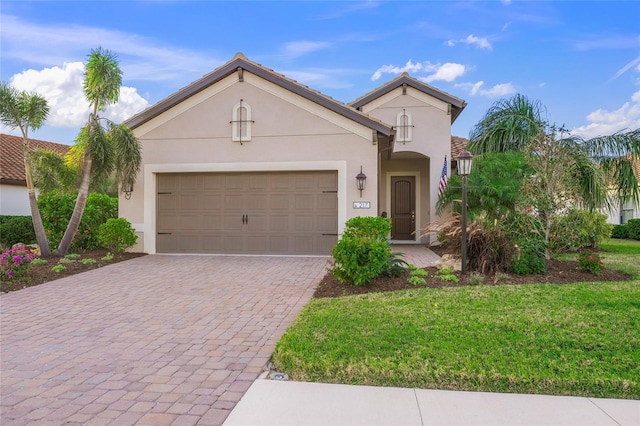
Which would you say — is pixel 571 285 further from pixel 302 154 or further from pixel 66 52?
→ pixel 66 52

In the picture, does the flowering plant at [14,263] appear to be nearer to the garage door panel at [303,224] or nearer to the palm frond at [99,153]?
the palm frond at [99,153]

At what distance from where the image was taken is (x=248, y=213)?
12.1 metres

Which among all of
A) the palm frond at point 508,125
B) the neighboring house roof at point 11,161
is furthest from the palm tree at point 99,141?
the palm frond at point 508,125

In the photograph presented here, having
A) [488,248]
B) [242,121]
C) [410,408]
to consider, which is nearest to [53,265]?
[242,121]

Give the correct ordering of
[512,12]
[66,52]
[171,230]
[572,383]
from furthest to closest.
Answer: [171,230] < [66,52] < [512,12] < [572,383]

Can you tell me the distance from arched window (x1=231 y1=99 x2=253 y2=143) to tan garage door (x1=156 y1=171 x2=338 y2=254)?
1096 millimetres

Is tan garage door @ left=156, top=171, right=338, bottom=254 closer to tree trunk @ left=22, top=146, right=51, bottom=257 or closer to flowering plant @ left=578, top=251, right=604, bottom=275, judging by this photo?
tree trunk @ left=22, top=146, right=51, bottom=257

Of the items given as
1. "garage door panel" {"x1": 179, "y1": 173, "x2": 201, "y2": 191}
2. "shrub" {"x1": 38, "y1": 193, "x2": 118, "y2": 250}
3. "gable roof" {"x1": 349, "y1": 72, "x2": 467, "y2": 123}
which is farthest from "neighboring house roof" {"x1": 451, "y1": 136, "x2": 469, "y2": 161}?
"shrub" {"x1": 38, "y1": 193, "x2": 118, "y2": 250}

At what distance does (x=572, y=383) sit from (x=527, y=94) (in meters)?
13.9

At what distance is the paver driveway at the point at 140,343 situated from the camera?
11.0 ft

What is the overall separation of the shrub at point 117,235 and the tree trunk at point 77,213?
0.66 meters

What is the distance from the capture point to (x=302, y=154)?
11734 millimetres

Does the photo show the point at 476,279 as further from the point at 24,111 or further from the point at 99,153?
the point at 24,111

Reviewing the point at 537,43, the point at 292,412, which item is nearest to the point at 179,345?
the point at 292,412
